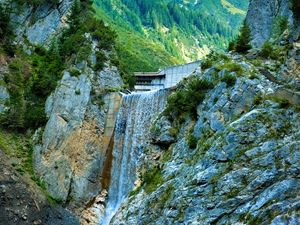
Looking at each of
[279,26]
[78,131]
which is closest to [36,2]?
[78,131]

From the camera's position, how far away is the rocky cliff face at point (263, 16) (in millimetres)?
40275

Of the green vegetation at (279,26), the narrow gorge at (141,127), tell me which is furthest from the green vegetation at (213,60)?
the green vegetation at (279,26)

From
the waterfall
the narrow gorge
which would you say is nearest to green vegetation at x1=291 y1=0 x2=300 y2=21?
the narrow gorge

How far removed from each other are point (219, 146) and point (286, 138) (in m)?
4.05

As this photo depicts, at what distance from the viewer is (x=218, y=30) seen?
643 feet

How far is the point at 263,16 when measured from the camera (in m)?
43.3

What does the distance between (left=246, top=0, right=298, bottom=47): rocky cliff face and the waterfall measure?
10.2 metres

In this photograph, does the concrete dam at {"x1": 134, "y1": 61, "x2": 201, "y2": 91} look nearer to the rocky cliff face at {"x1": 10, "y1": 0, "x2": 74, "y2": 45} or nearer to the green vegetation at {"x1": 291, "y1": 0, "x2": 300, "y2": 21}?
the rocky cliff face at {"x1": 10, "y1": 0, "x2": 74, "y2": 45}

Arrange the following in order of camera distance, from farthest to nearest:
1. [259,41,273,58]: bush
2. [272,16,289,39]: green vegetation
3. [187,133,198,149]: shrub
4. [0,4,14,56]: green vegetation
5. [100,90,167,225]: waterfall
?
[0,4,14,56]: green vegetation, [100,90,167,225]: waterfall, [272,16,289,39]: green vegetation, [259,41,273,58]: bush, [187,133,198,149]: shrub

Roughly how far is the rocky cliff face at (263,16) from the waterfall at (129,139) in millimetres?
10190

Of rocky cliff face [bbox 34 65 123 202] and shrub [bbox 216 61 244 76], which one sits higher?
shrub [bbox 216 61 244 76]

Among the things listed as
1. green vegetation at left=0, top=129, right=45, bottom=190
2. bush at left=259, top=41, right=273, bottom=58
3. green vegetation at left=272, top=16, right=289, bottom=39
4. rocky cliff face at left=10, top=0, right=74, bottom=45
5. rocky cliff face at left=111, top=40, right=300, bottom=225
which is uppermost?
rocky cliff face at left=10, top=0, right=74, bottom=45

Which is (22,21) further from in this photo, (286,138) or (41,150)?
(286,138)

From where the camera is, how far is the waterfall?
4456cm
